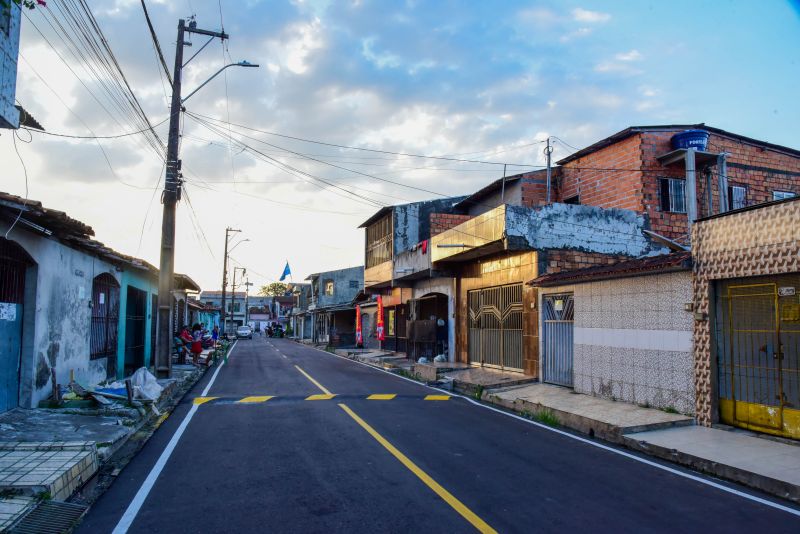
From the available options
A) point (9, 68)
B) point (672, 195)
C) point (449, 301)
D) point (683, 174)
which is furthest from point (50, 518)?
point (683, 174)

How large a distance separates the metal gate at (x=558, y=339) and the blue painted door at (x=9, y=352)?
40.5 ft

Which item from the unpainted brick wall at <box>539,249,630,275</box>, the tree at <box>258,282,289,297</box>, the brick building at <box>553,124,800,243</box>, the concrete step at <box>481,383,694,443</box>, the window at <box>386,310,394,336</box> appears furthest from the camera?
the tree at <box>258,282,289,297</box>

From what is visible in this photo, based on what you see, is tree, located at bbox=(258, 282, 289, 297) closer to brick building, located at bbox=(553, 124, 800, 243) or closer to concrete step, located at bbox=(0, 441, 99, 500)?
brick building, located at bbox=(553, 124, 800, 243)

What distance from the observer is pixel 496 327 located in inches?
786

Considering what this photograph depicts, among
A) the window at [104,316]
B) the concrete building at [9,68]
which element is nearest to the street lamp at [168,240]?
the window at [104,316]

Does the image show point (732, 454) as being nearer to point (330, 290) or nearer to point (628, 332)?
point (628, 332)

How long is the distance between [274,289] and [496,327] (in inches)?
4775

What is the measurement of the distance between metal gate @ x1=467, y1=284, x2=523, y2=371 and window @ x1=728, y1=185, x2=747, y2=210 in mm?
9008

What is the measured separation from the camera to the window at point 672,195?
20.2m

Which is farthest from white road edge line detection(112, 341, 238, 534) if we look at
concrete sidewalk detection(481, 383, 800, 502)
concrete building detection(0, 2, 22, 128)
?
concrete sidewalk detection(481, 383, 800, 502)

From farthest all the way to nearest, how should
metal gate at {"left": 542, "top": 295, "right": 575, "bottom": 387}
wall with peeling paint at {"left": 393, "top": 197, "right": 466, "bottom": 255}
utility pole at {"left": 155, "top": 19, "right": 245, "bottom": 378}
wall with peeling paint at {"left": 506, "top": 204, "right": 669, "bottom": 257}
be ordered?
wall with peeling paint at {"left": 393, "top": 197, "right": 466, "bottom": 255} < wall with peeling paint at {"left": 506, "top": 204, "right": 669, "bottom": 257} < utility pole at {"left": 155, "top": 19, "right": 245, "bottom": 378} < metal gate at {"left": 542, "top": 295, "right": 575, "bottom": 387}

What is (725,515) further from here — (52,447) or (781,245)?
(52,447)

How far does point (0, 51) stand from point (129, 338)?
12580mm

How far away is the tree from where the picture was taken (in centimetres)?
13175
